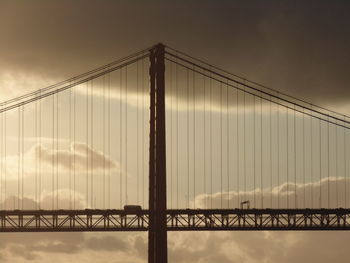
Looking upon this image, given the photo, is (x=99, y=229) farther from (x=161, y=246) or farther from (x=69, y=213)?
(x=161, y=246)

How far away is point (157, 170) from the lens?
125125mm

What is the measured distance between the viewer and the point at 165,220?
417ft

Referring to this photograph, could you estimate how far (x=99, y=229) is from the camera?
140m

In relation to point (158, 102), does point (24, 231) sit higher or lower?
lower

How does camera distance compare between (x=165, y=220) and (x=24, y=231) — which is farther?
(x=24, y=231)

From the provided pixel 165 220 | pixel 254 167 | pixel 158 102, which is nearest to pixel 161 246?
pixel 165 220

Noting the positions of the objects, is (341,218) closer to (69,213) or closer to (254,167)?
(254,167)

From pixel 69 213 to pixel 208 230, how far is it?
14.6 meters

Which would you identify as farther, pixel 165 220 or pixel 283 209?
pixel 283 209

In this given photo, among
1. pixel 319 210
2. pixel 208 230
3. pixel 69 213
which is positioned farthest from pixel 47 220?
pixel 319 210

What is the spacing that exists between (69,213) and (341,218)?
94.5ft

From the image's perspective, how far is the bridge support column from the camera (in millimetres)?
125125

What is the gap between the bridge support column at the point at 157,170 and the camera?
125125 mm

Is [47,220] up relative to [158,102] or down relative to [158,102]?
down
